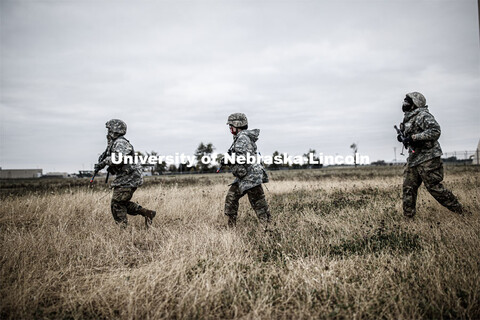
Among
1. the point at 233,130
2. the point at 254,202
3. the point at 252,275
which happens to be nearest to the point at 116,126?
Answer: the point at 233,130

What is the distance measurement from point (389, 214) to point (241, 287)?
4.54 meters

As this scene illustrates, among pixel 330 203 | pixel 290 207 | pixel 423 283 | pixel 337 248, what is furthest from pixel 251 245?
pixel 330 203

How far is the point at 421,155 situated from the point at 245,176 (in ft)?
11.3

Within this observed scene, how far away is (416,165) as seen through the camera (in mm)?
5270

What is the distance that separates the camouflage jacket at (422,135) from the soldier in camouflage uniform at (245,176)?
9.86 ft

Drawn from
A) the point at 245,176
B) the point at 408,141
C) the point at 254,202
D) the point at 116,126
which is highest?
the point at 116,126

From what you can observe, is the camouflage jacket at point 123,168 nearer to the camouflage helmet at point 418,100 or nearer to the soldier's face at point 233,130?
the soldier's face at point 233,130

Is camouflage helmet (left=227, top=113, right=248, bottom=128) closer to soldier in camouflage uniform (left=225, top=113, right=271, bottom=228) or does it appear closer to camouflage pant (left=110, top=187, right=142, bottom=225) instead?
soldier in camouflage uniform (left=225, top=113, right=271, bottom=228)

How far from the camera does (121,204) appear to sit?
17.6 feet

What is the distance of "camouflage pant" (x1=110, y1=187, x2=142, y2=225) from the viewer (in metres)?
5.24

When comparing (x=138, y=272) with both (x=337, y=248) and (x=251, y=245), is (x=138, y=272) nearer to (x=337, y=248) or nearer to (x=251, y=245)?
(x=251, y=245)

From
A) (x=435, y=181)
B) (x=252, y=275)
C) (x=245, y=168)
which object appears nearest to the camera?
(x=252, y=275)

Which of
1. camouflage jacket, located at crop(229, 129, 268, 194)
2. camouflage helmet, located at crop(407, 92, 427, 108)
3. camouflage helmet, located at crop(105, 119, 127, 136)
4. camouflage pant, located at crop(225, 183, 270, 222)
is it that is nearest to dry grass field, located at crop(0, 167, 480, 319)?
camouflage pant, located at crop(225, 183, 270, 222)

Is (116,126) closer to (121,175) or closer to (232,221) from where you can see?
(121,175)
